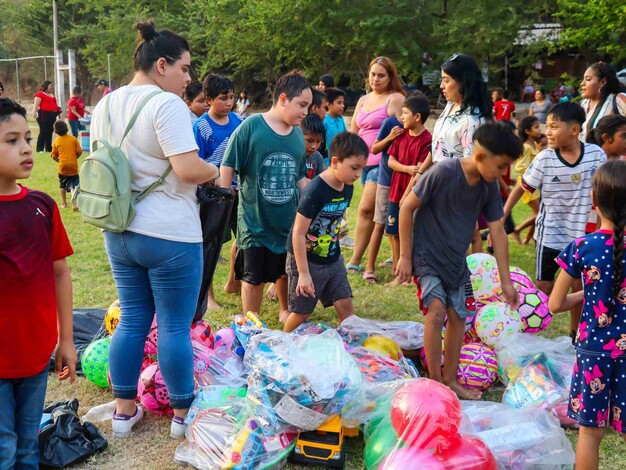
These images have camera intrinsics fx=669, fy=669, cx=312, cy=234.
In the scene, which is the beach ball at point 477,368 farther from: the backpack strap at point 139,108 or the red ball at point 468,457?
the backpack strap at point 139,108

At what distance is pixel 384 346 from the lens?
3893mm

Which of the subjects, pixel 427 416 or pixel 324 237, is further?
pixel 324 237

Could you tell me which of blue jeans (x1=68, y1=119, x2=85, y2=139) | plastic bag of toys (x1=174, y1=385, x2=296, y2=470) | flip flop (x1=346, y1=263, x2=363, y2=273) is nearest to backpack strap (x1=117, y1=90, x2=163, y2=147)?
plastic bag of toys (x1=174, y1=385, x2=296, y2=470)

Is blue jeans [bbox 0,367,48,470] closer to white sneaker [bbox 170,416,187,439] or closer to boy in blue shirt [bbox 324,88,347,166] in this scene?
white sneaker [bbox 170,416,187,439]

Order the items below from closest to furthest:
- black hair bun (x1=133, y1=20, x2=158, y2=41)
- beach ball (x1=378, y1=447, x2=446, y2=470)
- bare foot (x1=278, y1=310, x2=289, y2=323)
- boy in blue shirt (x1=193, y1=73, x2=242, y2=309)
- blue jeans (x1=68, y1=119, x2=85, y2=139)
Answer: beach ball (x1=378, y1=447, x2=446, y2=470) < black hair bun (x1=133, y1=20, x2=158, y2=41) < bare foot (x1=278, y1=310, x2=289, y2=323) < boy in blue shirt (x1=193, y1=73, x2=242, y2=309) < blue jeans (x1=68, y1=119, x2=85, y2=139)

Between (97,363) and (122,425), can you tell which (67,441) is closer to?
(122,425)

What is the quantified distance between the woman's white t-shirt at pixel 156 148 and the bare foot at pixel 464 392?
177 centimetres

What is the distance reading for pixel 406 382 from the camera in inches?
129

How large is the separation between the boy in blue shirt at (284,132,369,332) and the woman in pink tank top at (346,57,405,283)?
1946 millimetres

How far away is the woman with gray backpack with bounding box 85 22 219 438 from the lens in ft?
9.64

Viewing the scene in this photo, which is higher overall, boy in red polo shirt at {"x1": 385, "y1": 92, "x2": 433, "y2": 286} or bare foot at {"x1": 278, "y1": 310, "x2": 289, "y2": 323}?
boy in red polo shirt at {"x1": 385, "y1": 92, "x2": 433, "y2": 286}

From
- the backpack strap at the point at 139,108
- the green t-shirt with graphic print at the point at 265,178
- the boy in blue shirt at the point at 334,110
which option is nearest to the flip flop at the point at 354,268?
the boy in blue shirt at the point at 334,110

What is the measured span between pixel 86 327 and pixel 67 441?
163 cm

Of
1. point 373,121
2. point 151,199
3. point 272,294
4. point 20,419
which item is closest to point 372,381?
point 151,199
